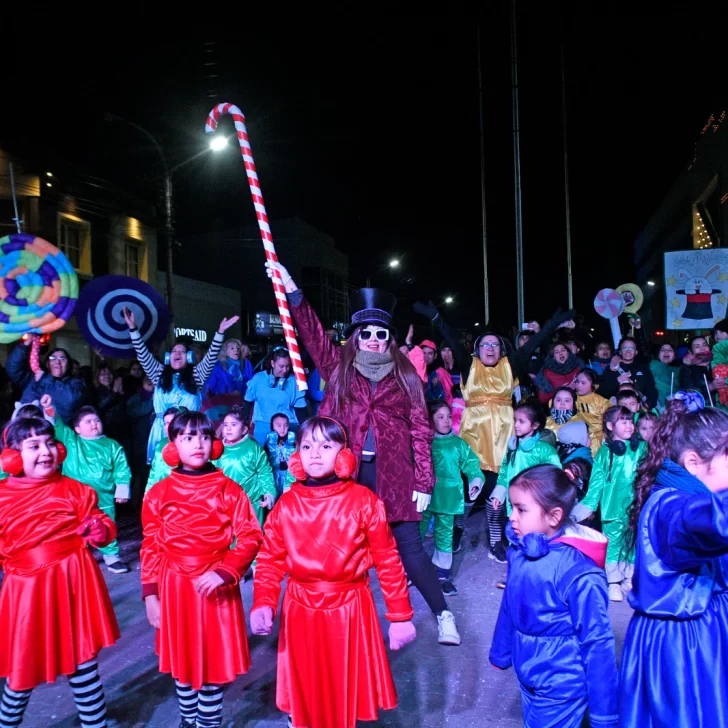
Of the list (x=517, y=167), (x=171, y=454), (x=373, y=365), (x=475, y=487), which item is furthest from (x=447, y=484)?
(x=517, y=167)

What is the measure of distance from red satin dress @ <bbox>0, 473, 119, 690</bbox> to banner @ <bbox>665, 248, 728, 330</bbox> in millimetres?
9547

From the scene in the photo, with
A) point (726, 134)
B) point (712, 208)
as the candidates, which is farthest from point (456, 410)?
point (712, 208)

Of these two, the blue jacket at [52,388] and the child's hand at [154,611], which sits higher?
the blue jacket at [52,388]

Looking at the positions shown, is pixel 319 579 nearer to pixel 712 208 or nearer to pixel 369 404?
pixel 369 404

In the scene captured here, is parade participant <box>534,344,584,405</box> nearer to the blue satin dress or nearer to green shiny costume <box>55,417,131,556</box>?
green shiny costume <box>55,417,131,556</box>

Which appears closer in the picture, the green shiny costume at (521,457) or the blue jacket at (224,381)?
the green shiny costume at (521,457)

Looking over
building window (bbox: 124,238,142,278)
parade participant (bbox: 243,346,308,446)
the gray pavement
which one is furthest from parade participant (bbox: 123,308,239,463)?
building window (bbox: 124,238,142,278)

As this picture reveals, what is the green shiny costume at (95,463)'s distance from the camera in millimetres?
6051

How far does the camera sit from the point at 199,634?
9.92ft

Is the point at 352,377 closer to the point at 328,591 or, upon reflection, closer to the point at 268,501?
the point at 328,591

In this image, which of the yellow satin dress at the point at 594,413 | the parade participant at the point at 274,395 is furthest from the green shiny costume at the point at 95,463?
the yellow satin dress at the point at 594,413

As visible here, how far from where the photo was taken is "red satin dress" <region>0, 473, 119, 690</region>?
9.91 feet

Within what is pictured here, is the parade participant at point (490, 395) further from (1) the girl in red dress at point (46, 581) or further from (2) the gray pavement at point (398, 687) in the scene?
(1) the girl in red dress at point (46, 581)

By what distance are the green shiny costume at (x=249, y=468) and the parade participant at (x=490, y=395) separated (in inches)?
76.7
